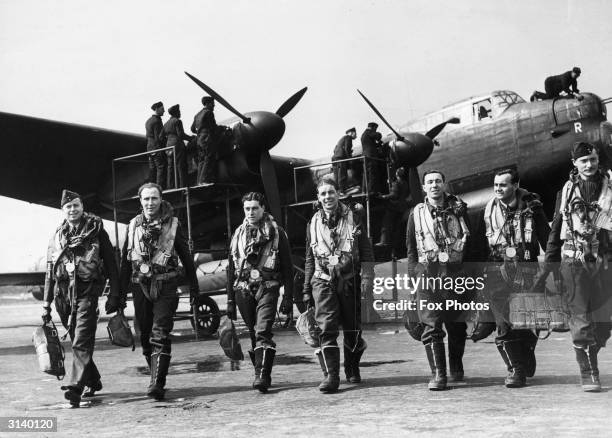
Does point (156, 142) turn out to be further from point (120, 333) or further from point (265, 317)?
point (265, 317)

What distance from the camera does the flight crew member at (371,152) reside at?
14.7 m

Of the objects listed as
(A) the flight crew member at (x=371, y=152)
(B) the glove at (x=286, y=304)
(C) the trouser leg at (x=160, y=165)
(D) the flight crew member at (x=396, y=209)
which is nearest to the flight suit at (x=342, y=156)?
(A) the flight crew member at (x=371, y=152)

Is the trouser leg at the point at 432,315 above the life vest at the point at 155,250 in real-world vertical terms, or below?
below

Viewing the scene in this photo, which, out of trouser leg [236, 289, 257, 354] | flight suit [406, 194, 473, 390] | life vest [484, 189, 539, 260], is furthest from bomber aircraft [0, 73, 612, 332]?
life vest [484, 189, 539, 260]

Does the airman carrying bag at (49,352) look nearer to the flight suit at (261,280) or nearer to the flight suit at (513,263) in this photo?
the flight suit at (261,280)

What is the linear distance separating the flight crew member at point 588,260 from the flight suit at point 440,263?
3.11ft

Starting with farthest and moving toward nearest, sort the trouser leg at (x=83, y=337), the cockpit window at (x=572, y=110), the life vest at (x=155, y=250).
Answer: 1. the cockpit window at (x=572, y=110)
2. the life vest at (x=155, y=250)
3. the trouser leg at (x=83, y=337)

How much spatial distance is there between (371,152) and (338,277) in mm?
8030

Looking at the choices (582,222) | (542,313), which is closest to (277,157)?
(542,313)

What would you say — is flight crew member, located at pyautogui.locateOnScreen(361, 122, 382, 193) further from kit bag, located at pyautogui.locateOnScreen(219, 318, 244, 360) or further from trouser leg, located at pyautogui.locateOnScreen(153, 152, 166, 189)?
kit bag, located at pyautogui.locateOnScreen(219, 318, 244, 360)

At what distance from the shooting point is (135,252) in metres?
6.93

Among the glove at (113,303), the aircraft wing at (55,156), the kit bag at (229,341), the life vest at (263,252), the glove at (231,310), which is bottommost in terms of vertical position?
the kit bag at (229,341)

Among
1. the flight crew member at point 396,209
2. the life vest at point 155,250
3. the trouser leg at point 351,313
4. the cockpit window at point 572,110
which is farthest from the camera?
the flight crew member at point 396,209

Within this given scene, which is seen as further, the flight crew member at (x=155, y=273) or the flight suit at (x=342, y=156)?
the flight suit at (x=342, y=156)
